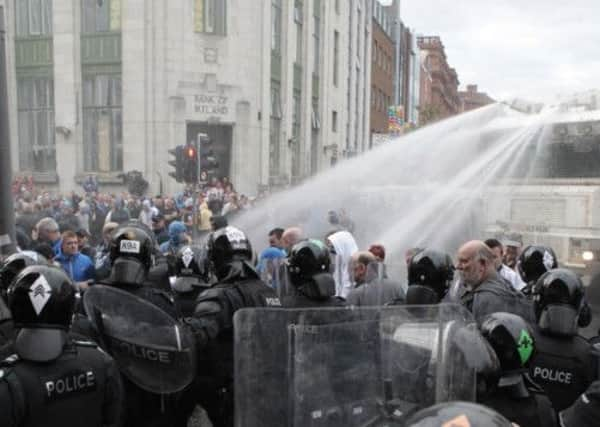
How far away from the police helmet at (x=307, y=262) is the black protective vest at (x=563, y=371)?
4.84 feet

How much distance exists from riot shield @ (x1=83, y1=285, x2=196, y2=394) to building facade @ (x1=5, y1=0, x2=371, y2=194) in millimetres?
19638

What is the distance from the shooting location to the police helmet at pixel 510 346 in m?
2.46

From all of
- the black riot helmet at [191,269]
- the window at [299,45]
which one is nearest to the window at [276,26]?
the window at [299,45]

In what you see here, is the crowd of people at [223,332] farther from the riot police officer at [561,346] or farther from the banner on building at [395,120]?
the banner on building at [395,120]

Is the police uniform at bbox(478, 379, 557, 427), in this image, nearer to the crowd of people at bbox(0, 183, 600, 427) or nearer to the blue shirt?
the crowd of people at bbox(0, 183, 600, 427)

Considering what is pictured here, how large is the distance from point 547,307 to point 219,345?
168 cm

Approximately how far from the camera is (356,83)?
125 feet

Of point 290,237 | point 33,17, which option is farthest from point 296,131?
point 290,237

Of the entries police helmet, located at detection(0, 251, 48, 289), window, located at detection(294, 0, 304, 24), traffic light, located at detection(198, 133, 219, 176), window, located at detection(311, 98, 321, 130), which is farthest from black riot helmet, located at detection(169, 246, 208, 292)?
window, located at detection(311, 98, 321, 130)

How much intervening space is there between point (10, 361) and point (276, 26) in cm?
2542

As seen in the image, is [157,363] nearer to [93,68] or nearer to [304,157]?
[93,68]

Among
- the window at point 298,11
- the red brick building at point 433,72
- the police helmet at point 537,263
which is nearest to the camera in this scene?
the police helmet at point 537,263

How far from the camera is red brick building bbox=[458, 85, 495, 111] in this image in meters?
98.4

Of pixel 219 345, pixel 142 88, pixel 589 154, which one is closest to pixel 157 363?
pixel 219 345
